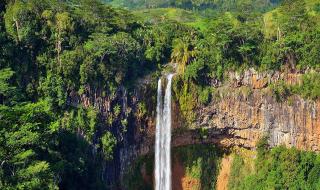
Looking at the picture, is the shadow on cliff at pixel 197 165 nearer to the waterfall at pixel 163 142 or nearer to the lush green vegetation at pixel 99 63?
the waterfall at pixel 163 142

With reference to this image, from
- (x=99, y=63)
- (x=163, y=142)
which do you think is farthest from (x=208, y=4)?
(x=99, y=63)

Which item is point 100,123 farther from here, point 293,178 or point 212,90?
point 293,178

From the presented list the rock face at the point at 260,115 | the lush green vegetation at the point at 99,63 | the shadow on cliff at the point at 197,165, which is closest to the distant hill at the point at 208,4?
the lush green vegetation at the point at 99,63

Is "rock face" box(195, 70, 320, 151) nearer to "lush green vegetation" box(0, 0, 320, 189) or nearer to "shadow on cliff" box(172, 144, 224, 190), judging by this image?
"lush green vegetation" box(0, 0, 320, 189)

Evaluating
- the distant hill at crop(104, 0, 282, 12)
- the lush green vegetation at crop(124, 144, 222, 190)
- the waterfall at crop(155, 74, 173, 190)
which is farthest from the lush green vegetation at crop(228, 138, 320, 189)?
the distant hill at crop(104, 0, 282, 12)

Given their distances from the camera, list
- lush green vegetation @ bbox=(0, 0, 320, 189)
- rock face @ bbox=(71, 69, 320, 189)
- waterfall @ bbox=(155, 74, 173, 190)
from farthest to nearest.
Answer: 1. waterfall @ bbox=(155, 74, 173, 190)
2. rock face @ bbox=(71, 69, 320, 189)
3. lush green vegetation @ bbox=(0, 0, 320, 189)

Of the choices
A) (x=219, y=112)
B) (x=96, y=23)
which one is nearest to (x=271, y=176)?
(x=219, y=112)

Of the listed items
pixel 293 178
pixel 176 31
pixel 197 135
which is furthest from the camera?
pixel 176 31
